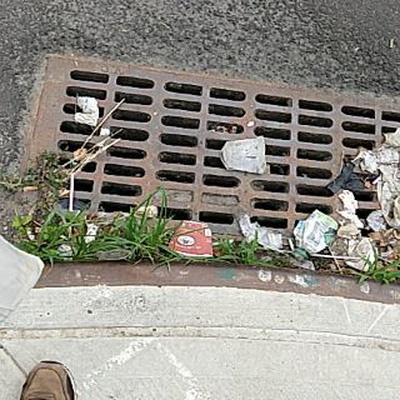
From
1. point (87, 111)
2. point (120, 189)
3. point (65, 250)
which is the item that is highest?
point (87, 111)

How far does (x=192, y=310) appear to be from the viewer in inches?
95.5

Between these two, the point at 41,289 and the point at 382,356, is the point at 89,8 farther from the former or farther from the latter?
the point at 382,356

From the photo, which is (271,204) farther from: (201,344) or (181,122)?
(201,344)

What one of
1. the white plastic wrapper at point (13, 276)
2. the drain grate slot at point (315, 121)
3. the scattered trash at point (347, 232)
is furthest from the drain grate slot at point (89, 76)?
the scattered trash at point (347, 232)

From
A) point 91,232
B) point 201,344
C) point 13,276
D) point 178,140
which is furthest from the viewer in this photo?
point 178,140

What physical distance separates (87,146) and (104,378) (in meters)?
0.74

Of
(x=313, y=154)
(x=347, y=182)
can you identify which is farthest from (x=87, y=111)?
(x=347, y=182)

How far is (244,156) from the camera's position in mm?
2691

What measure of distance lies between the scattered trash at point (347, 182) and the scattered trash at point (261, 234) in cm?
26

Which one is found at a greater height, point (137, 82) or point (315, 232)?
point (137, 82)

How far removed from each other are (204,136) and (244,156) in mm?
145

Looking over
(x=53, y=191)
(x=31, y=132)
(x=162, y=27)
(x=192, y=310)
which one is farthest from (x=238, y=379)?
(x=162, y=27)

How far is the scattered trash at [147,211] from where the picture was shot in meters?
2.53

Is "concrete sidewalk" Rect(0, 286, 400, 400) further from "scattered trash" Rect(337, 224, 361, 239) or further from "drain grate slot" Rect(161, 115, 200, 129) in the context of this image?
"drain grate slot" Rect(161, 115, 200, 129)
